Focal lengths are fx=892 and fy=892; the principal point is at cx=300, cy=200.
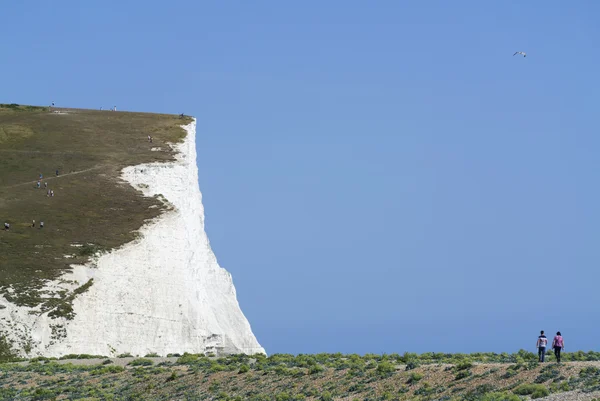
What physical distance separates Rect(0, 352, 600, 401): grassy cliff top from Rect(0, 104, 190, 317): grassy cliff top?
43.3ft

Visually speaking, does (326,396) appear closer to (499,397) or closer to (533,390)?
(499,397)

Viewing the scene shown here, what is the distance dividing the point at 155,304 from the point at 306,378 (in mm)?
33227

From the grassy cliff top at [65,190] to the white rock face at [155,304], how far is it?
1531mm

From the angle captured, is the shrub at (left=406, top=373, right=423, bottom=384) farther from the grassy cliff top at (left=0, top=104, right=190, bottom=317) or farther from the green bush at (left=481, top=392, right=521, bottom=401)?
the grassy cliff top at (left=0, top=104, right=190, bottom=317)

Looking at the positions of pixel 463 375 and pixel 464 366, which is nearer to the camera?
pixel 463 375

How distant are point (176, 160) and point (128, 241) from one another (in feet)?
94.3

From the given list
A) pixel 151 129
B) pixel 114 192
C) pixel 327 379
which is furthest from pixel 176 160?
pixel 327 379

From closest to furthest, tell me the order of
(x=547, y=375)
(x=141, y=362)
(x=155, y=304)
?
(x=547, y=375), (x=141, y=362), (x=155, y=304)

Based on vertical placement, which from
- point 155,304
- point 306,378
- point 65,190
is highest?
point 65,190

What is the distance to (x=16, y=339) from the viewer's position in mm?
64312

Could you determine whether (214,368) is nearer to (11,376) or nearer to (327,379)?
(327,379)

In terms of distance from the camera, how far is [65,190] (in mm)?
96688

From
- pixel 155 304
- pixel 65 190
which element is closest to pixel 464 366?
pixel 155 304

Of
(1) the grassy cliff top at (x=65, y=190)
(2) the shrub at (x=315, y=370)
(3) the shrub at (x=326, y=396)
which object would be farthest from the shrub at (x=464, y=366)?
(1) the grassy cliff top at (x=65, y=190)
